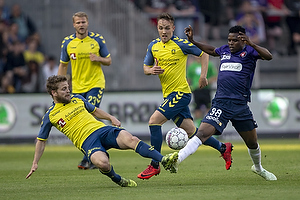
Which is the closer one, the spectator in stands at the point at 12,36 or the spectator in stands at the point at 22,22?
the spectator in stands at the point at 12,36

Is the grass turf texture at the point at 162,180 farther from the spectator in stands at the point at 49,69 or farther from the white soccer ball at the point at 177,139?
the spectator in stands at the point at 49,69

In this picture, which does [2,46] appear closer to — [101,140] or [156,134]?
[156,134]

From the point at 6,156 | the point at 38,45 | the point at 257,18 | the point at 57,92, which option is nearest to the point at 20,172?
the point at 57,92

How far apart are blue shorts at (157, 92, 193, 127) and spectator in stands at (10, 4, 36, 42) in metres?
11.9

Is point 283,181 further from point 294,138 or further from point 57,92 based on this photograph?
point 294,138

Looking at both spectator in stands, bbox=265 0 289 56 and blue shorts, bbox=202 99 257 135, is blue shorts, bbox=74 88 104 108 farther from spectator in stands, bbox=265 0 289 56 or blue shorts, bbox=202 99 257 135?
spectator in stands, bbox=265 0 289 56

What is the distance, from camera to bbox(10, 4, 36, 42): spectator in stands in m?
19.7

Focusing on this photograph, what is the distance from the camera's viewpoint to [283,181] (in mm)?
7621

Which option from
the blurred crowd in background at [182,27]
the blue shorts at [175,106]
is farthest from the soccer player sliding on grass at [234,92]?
the blurred crowd in background at [182,27]

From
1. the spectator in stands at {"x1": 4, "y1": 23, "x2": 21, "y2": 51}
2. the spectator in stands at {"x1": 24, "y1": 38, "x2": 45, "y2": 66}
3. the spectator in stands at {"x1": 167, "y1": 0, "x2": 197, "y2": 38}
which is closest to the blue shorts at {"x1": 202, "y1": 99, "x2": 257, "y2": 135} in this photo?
the spectator in stands at {"x1": 167, "y1": 0, "x2": 197, "y2": 38}

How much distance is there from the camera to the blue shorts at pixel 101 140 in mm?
7473

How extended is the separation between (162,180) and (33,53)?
12138 mm

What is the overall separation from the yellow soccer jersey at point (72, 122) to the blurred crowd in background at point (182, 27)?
9306 mm

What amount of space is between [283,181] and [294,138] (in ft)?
30.2
